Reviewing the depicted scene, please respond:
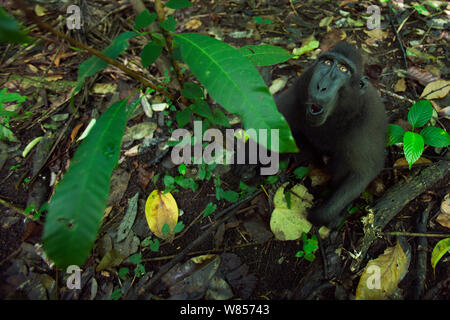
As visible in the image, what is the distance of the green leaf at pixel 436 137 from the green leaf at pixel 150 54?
2223mm

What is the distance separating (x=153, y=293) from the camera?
2154 millimetres

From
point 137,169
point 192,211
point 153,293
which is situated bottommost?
point 153,293

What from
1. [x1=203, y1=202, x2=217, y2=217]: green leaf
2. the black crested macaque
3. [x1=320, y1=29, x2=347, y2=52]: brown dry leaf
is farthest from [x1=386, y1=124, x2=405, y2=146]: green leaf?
[x1=203, y1=202, x2=217, y2=217]: green leaf

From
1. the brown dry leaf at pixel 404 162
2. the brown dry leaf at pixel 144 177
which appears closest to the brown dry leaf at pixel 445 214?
the brown dry leaf at pixel 404 162

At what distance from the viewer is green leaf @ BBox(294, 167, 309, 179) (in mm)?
2758

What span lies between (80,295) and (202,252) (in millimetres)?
982

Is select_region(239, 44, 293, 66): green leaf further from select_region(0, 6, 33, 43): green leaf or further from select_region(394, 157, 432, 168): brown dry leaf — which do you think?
select_region(394, 157, 432, 168): brown dry leaf

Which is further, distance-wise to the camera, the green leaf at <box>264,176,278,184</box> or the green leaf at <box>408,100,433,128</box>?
the green leaf at <box>264,176,278,184</box>

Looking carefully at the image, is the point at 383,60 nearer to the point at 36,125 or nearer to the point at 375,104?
the point at 375,104

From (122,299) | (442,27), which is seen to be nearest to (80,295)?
(122,299)

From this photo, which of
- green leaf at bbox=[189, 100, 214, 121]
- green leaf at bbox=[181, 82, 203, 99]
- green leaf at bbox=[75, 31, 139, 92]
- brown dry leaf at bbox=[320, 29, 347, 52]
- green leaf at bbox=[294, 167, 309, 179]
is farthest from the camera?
brown dry leaf at bbox=[320, 29, 347, 52]

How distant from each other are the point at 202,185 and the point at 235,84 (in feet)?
5.03

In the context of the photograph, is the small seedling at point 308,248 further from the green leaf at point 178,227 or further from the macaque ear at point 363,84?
the macaque ear at point 363,84

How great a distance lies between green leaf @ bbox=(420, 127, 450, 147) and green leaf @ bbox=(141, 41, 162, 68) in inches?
87.5
